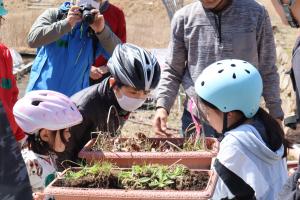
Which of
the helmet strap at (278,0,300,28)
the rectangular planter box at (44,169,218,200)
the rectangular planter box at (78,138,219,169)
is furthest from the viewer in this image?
the helmet strap at (278,0,300,28)

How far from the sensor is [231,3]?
383 cm

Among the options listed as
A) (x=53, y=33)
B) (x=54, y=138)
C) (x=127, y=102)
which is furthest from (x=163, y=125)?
(x=53, y=33)

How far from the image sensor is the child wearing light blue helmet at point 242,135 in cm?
284

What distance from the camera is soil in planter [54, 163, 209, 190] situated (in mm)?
2617

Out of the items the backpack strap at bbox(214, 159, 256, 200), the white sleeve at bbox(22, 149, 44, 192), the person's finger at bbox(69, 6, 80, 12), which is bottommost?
the white sleeve at bbox(22, 149, 44, 192)

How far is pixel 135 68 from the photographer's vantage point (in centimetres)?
355

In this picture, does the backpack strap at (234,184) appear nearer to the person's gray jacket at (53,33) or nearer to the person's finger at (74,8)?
the person's gray jacket at (53,33)

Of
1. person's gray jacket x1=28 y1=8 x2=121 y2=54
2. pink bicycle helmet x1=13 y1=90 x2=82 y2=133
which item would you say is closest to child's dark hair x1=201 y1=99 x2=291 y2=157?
pink bicycle helmet x1=13 y1=90 x2=82 y2=133

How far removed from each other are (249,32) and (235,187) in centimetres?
129

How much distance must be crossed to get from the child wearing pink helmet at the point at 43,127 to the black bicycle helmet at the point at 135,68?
0.38m

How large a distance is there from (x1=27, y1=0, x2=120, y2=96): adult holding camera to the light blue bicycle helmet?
1.33 metres

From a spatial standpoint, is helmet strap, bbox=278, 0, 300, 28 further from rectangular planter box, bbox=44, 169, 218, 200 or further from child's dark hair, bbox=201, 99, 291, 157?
rectangular planter box, bbox=44, 169, 218, 200

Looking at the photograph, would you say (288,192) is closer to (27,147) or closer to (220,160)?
(220,160)

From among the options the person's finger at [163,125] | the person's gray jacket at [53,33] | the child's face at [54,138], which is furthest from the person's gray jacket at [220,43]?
the child's face at [54,138]
